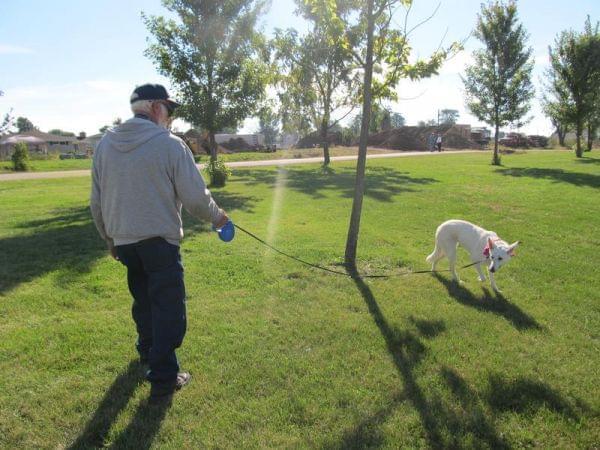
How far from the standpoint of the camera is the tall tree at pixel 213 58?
16.9m

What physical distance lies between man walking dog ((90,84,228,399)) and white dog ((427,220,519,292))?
147 inches

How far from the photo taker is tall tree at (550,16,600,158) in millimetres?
26891

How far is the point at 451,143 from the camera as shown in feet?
198

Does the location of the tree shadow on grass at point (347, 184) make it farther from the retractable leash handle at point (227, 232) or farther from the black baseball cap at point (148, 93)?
the black baseball cap at point (148, 93)

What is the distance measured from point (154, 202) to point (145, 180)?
0.16m

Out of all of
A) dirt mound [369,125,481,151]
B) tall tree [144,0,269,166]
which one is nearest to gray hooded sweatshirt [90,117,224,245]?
tall tree [144,0,269,166]

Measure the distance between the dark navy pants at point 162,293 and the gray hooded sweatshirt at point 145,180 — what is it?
0.10 meters

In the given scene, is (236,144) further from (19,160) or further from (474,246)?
(474,246)

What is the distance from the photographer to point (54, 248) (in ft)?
25.4

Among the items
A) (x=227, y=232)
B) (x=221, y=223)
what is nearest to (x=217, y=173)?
(x=227, y=232)

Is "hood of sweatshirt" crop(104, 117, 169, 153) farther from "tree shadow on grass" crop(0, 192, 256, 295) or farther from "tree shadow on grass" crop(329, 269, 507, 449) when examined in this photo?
"tree shadow on grass" crop(0, 192, 256, 295)

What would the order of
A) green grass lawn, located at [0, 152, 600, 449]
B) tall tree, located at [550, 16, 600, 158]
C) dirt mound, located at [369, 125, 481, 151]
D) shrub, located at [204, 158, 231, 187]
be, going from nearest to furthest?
green grass lawn, located at [0, 152, 600, 449]
shrub, located at [204, 158, 231, 187]
tall tree, located at [550, 16, 600, 158]
dirt mound, located at [369, 125, 481, 151]

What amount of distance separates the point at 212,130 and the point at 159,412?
52.3ft

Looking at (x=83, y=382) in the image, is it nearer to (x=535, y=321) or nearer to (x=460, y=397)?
(x=460, y=397)
